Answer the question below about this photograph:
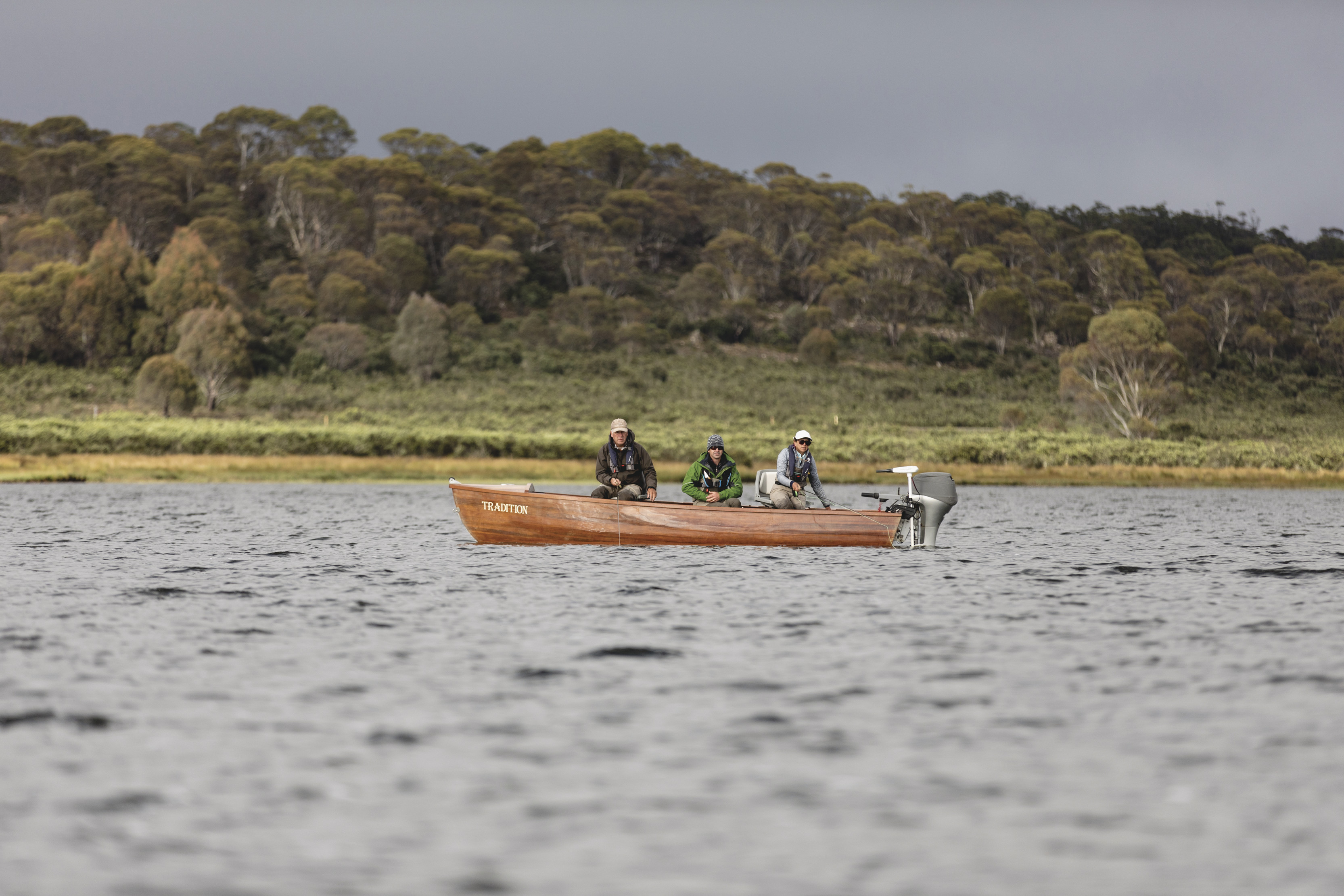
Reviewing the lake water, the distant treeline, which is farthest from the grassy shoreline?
the lake water

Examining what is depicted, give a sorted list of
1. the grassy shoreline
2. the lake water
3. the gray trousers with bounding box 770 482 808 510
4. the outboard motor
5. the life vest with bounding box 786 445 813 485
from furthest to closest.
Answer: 1. the grassy shoreline
2. the outboard motor
3. the life vest with bounding box 786 445 813 485
4. the gray trousers with bounding box 770 482 808 510
5. the lake water

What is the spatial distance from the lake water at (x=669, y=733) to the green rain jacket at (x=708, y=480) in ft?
10.1

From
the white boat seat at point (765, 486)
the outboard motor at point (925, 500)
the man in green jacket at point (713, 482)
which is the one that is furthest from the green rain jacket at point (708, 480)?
the outboard motor at point (925, 500)

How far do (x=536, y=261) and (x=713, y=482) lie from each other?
113m

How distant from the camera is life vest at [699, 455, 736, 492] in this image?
870 inches

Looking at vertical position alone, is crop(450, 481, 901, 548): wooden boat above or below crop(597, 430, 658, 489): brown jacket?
below

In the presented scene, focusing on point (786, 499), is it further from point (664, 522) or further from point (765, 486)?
point (664, 522)

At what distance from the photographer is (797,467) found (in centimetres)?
2198

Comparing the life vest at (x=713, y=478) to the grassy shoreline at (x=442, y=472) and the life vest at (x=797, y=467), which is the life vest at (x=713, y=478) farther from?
the grassy shoreline at (x=442, y=472)

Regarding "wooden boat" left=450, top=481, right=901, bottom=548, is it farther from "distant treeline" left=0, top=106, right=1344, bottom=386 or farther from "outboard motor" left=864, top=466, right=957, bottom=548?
"distant treeline" left=0, top=106, right=1344, bottom=386

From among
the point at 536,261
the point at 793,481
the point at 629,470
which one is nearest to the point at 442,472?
the point at 629,470

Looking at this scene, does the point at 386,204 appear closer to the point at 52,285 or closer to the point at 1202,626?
the point at 52,285

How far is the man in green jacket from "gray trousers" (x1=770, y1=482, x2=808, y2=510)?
65 cm

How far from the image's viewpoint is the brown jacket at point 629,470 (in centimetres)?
2220
